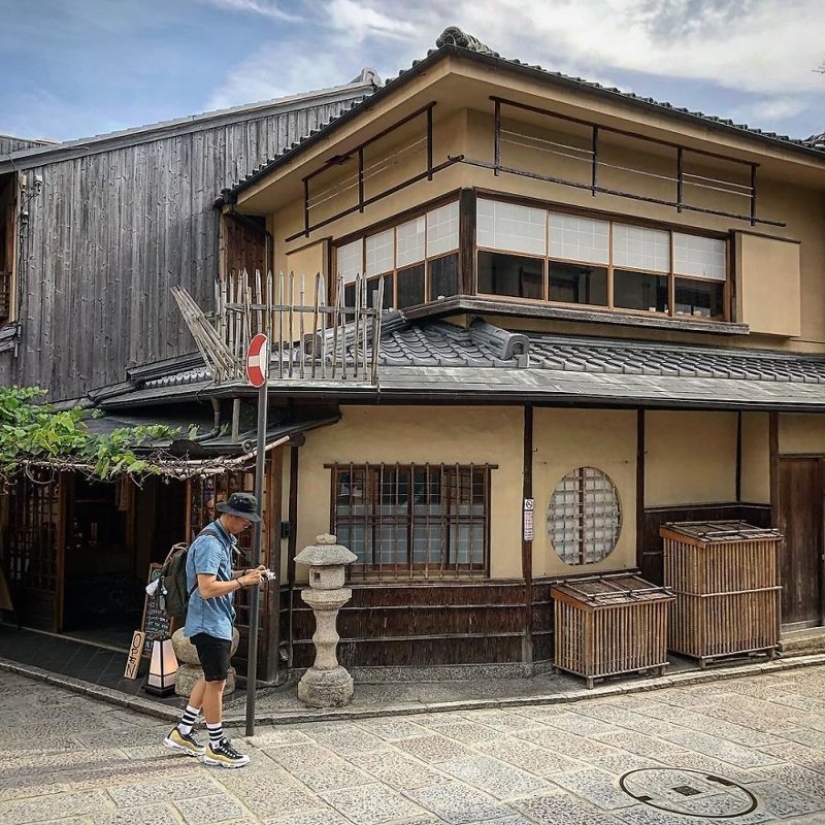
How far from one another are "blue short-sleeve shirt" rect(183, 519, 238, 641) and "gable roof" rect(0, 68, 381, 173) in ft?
31.2

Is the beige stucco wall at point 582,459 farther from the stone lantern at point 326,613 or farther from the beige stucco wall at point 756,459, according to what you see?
the stone lantern at point 326,613

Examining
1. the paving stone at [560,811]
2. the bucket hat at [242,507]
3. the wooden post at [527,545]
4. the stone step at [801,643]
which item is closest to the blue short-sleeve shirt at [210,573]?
the bucket hat at [242,507]

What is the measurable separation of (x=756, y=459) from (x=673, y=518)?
1.58m

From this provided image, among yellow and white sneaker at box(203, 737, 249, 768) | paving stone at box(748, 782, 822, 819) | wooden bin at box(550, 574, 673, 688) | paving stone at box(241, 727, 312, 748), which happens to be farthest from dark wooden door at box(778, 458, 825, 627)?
yellow and white sneaker at box(203, 737, 249, 768)

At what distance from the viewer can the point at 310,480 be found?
869 centimetres

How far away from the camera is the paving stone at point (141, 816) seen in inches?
204

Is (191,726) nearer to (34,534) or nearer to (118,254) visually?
(34,534)

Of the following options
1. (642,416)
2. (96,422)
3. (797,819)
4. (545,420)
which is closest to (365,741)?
(797,819)

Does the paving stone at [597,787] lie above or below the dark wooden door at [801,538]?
below

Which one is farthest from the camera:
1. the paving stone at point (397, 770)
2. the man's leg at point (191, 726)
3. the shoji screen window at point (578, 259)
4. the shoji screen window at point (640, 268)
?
the shoji screen window at point (640, 268)

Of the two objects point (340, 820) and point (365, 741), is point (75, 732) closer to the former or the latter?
point (365, 741)

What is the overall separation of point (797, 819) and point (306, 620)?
502 centimetres

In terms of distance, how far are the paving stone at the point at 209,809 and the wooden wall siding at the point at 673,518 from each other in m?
6.10

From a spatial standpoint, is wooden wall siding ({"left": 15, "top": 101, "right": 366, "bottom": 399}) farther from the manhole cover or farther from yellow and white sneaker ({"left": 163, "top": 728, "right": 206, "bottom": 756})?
the manhole cover
